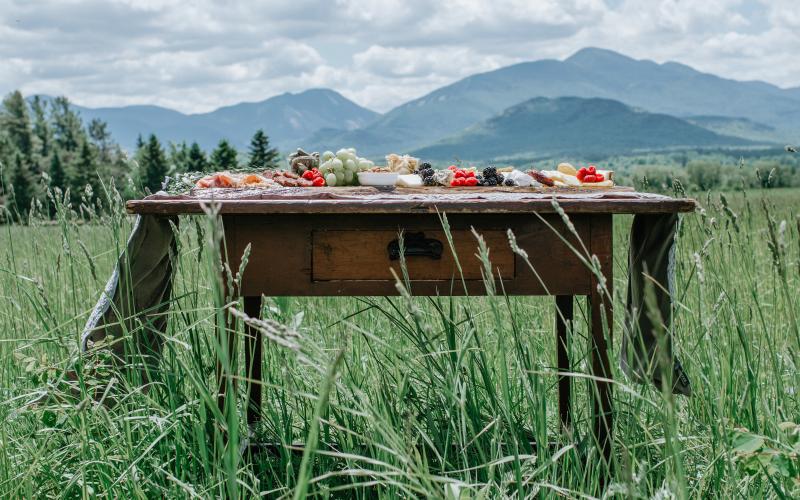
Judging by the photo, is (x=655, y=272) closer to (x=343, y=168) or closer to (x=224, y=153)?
(x=343, y=168)

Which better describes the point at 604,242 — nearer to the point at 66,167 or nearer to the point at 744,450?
the point at 744,450

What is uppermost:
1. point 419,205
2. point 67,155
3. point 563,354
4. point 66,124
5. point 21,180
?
point 66,124

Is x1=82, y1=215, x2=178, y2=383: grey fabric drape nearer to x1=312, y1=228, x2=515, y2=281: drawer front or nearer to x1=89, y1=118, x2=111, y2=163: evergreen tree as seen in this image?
x1=312, y1=228, x2=515, y2=281: drawer front

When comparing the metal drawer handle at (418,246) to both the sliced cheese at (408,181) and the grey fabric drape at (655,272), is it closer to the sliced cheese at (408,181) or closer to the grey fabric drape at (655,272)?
the grey fabric drape at (655,272)

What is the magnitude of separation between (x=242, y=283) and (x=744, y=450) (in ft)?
4.18

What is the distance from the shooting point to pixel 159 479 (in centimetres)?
221

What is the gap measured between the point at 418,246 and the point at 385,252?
0.09 meters

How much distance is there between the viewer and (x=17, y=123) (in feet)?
225

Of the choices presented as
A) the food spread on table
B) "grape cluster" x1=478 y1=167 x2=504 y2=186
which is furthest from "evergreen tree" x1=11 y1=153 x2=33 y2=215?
"grape cluster" x1=478 y1=167 x2=504 y2=186

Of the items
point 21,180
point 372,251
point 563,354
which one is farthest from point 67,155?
point 372,251

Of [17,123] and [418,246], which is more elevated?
[17,123]

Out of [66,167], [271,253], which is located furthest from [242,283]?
[66,167]

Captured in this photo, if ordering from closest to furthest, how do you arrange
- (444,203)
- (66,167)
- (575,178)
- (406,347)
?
(444,203)
(575,178)
(406,347)
(66,167)

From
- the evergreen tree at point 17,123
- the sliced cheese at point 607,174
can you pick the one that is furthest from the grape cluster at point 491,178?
the evergreen tree at point 17,123
